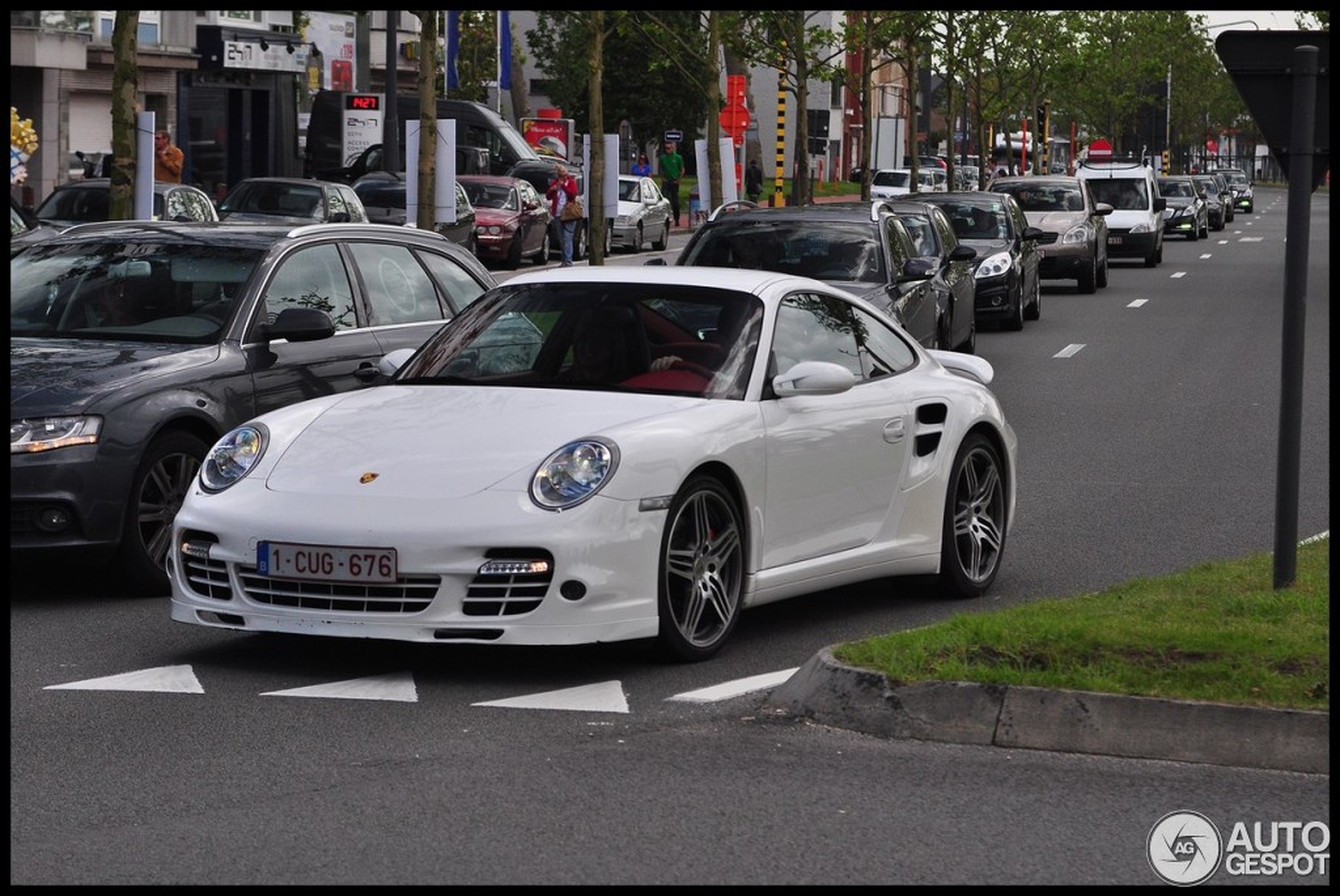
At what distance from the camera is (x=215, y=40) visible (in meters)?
50.1

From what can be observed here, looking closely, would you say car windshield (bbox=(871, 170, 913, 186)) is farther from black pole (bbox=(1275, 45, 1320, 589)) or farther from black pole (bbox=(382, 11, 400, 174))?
black pole (bbox=(1275, 45, 1320, 589))

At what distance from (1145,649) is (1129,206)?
37246 mm

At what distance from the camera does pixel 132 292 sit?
10.1 meters

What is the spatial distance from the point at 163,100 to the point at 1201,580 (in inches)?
1806

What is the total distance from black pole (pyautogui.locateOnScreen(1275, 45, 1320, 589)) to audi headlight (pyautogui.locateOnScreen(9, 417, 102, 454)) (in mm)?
4517

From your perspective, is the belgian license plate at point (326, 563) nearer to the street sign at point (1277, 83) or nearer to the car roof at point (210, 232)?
the car roof at point (210, 232)

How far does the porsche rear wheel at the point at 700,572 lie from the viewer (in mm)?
7656

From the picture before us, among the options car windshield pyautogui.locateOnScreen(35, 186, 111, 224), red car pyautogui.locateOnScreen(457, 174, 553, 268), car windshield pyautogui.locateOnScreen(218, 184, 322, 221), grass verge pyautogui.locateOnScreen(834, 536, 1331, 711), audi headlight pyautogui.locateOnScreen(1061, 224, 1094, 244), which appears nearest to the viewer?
grass verge pyautogui.locateOnScreen(834, 536, 1331, 711)

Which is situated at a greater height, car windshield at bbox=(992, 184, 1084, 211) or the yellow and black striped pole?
the yellow and black striped pole

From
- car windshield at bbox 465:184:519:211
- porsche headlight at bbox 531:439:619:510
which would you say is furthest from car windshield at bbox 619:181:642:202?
porsche headlight at bbox 531:439:619:510

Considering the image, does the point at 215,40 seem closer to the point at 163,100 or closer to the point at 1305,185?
the point at 163,100

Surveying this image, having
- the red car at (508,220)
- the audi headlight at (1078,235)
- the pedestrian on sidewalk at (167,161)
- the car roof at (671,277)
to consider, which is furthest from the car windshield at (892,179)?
the car roof at (671,277)

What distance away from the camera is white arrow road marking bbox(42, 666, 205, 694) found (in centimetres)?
734

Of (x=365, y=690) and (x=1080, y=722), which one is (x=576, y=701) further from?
(x=1080, y=722)
